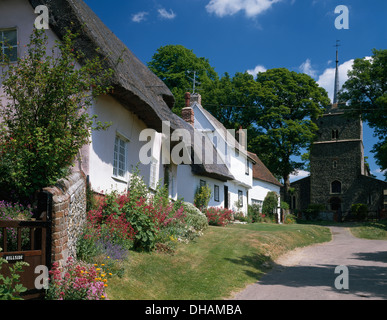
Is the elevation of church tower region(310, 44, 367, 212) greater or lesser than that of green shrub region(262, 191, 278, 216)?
greater

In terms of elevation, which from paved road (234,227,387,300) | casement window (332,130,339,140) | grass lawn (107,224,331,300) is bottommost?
paved road (234,227,387,300)

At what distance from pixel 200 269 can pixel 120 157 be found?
4.39 meters

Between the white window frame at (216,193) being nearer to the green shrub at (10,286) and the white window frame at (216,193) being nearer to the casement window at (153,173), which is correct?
the casement window at (153,173)

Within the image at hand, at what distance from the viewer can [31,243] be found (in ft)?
21.2

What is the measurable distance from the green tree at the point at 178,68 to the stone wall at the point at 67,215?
32.3 meters

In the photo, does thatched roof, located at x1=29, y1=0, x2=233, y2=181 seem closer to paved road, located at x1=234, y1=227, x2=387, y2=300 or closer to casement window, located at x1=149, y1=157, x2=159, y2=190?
casement window, located at x1=149, y1=157, x2=159, y2=190

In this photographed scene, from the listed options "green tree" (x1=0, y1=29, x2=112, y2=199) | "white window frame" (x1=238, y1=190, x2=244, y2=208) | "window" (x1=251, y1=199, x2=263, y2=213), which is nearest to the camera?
"green tree" (x1=0, y1=29, x2=112, y2=199)

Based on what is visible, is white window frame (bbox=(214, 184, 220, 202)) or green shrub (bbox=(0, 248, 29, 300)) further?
white window frame (bbox=(214, 184, 220, 202))

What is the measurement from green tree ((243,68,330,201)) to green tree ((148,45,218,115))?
5.87 meters

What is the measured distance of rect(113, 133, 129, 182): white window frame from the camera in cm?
1247

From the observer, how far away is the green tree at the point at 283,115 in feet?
135

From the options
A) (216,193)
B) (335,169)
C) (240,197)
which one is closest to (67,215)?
(216,193)

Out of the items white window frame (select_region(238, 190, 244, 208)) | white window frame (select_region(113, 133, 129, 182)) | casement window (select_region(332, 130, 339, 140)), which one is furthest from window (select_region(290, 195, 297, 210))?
white window frame (select_region(113, 133, 129, 182))

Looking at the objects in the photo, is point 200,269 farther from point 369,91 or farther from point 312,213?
point 312,213
